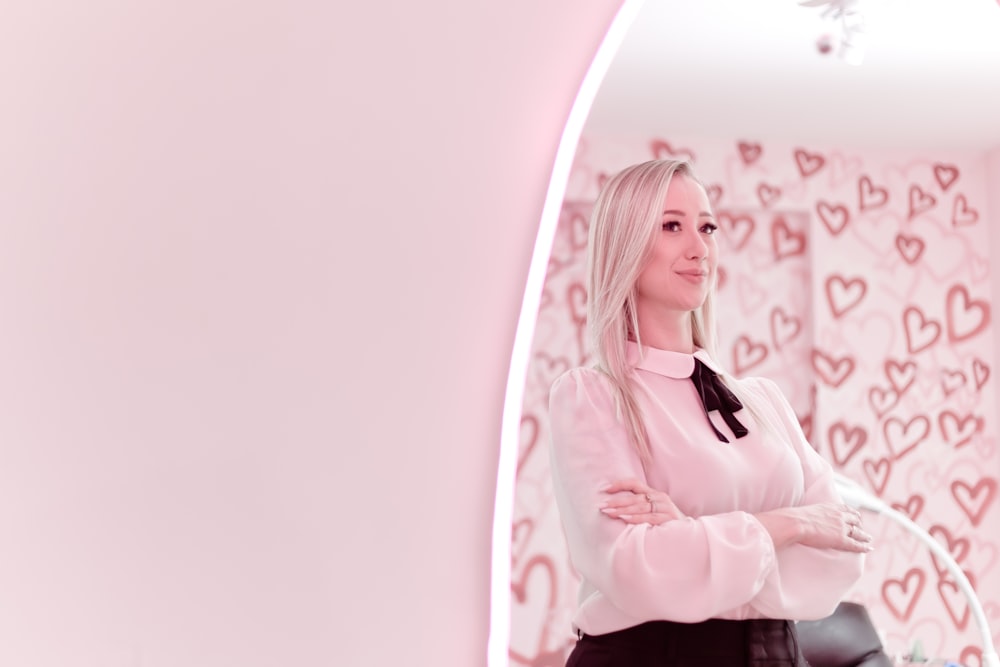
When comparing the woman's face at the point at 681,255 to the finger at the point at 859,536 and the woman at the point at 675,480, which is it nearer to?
the woman at the point at 675,480

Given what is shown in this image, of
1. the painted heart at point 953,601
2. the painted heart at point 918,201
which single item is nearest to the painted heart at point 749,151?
the painted heart at point 918,201

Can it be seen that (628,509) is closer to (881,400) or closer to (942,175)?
(881,400)

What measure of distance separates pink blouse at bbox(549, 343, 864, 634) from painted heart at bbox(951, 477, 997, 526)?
2341mm

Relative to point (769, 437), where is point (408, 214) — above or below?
above

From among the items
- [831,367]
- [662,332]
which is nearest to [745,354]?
[831,367]

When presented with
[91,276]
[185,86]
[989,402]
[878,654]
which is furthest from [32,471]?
[989,402]

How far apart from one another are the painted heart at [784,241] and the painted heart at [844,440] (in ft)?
1.59

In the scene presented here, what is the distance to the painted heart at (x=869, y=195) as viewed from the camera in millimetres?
2920

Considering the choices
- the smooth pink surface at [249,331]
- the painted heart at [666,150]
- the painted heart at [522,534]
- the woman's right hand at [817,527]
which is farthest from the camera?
the painted heart at [666,150]

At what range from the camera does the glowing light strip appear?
686 millimetres

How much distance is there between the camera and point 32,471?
0.64 m

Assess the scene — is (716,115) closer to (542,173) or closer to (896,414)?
(896,414)

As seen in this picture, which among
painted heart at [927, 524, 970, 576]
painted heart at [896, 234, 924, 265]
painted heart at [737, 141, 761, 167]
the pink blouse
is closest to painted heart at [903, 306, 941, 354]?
painted heart at [896, 234, 924, 265]

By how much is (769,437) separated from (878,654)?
89cm
